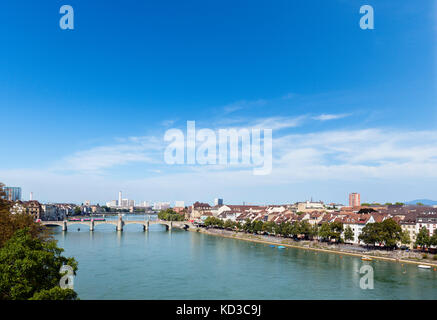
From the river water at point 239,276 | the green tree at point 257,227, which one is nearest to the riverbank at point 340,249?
the green tree at point 257,227

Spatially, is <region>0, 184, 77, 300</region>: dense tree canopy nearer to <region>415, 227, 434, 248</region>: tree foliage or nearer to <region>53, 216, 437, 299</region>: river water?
<region>53, 216, 437, 299</region>: river water

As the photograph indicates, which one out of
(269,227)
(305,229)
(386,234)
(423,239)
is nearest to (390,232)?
(386,234)

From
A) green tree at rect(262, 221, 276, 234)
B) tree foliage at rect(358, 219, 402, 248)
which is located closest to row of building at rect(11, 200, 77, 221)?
green tree at rect(262, 221, 276, 234)

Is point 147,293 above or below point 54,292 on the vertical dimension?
below

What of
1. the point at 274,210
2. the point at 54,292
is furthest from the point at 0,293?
the point at 274,210

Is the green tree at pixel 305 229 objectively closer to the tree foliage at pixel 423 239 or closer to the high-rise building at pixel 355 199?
the tree foliage at pixel 423 239

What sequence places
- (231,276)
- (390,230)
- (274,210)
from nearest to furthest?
(231,276)
(390,230)
(274,210)
